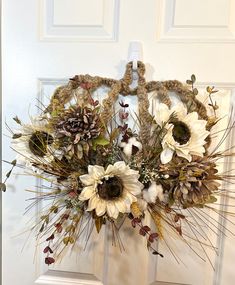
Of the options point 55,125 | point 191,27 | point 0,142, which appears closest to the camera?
point 55,125

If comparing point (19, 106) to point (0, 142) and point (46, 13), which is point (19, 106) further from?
point (46, 13)

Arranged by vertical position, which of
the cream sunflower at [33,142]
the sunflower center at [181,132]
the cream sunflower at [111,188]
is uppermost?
the sunflower center at [181,132]

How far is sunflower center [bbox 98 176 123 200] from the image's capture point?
69cm

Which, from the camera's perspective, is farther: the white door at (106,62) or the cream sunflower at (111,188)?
the white door at (106,62)

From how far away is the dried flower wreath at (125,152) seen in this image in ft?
2.25

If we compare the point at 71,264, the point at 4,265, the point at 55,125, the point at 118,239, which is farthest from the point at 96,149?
the point at 4,265

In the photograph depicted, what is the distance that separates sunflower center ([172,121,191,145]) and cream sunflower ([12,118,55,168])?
1.15ft

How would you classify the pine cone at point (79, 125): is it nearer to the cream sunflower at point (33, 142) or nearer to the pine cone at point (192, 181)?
the cream sunflower at point (33, 142)

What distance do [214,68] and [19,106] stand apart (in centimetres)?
66

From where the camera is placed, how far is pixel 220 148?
0.85m

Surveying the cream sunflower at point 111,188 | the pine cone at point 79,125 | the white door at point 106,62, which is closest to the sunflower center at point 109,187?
the cream sunflower at point 111,188

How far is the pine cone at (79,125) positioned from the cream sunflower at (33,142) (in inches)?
4.3

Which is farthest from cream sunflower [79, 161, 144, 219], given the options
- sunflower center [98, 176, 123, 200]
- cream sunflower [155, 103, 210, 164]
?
cream sunflower [155, 103, 210, 164]

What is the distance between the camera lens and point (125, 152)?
745 millimetres
